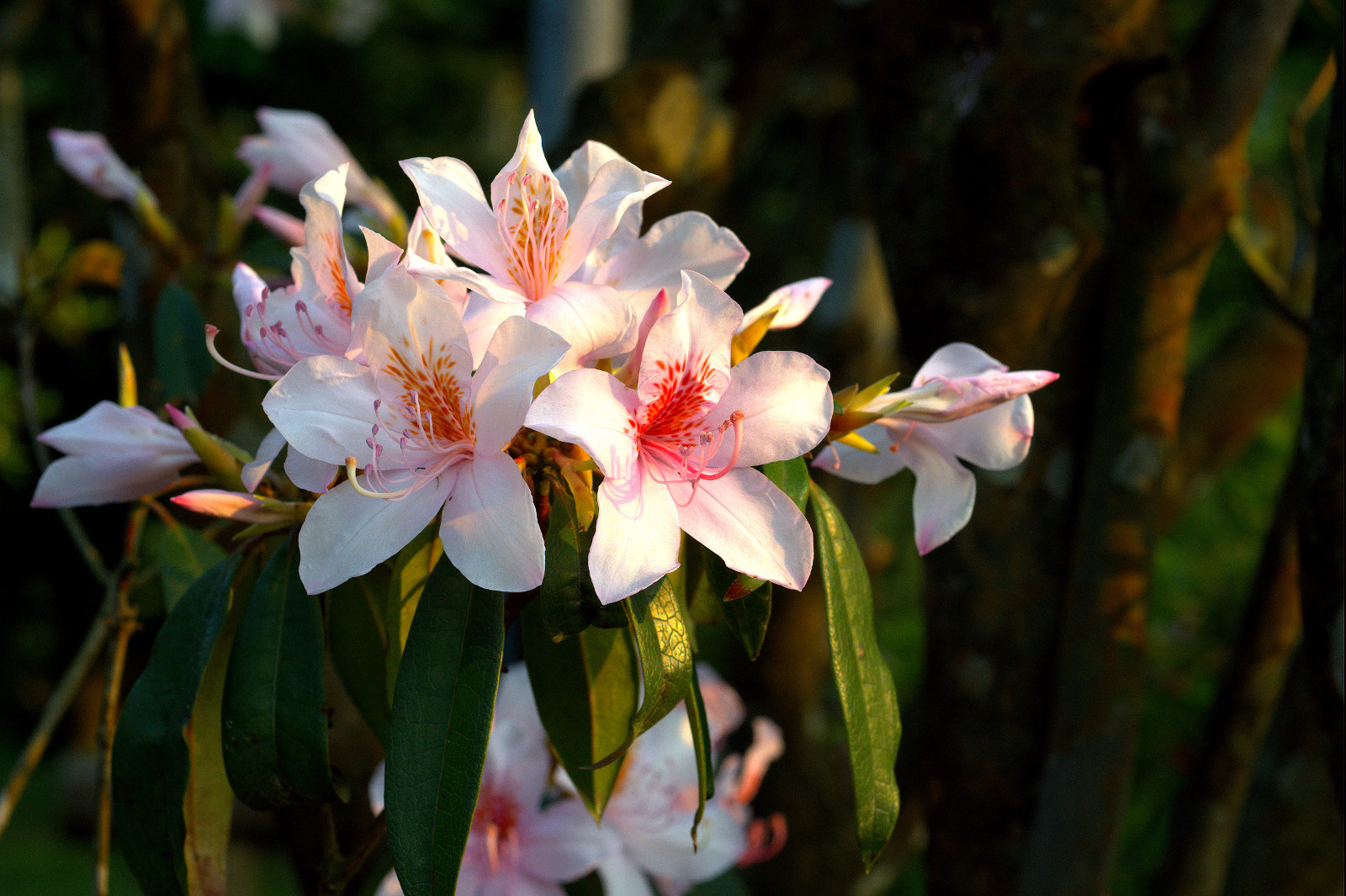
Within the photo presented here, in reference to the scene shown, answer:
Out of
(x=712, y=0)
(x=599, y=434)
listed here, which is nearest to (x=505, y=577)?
(x=599, y=434)

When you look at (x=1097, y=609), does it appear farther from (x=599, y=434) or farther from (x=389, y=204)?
(x=389, y=204)

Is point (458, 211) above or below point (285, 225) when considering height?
above

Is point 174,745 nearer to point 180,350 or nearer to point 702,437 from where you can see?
point 702,437

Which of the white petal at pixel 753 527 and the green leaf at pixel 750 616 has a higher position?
the white petal at pixel 753 527

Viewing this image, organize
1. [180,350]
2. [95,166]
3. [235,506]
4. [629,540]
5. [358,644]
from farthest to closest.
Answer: [95,166], [180,350], [358,644], [235,506], [629,540]

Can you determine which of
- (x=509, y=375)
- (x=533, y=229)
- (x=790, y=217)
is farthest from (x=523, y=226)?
(x=790, y=217)

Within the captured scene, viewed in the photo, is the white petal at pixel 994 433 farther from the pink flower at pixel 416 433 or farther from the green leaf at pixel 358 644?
the green leaf at pixel 358 644

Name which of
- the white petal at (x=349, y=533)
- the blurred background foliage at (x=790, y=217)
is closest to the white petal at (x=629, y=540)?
the white petal at (x=349, y=533)
